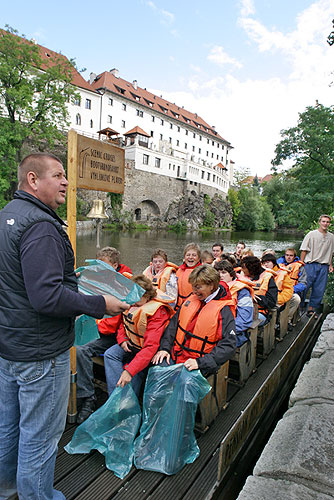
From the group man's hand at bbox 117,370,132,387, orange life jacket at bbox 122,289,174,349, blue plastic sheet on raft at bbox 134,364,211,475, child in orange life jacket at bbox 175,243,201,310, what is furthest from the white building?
blue plastic sheet on raft at bbox 134,364,211,475

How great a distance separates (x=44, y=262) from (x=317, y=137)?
1678 cm

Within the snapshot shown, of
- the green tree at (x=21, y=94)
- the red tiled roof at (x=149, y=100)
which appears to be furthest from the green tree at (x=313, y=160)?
the red tiled roof at (x=149, y=100)

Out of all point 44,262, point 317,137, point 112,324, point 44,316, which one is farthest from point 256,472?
point 317,137

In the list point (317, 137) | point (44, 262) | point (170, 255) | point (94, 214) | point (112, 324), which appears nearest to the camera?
point (44, 262)

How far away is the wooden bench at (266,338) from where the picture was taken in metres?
3.92

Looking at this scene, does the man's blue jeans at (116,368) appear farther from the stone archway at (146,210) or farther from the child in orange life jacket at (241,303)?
the stone archway at (146,210)

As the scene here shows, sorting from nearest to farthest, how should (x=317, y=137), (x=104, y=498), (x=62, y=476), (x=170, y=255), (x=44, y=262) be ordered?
(x=44, y=262)
(x=104, y=498)
(x=62, y=476)
(x=317, y=137)
(x=170, y=255)

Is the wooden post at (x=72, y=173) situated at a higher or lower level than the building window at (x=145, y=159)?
lower

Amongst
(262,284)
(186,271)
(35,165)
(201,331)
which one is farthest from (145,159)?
(35,165)

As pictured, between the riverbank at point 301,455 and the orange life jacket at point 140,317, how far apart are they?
1.21 metres

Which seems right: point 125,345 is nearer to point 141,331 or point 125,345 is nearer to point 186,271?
point 141,331

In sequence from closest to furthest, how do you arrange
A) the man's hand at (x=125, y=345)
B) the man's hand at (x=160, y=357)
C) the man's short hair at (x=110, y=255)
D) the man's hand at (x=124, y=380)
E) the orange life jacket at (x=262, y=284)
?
the man's hand at (x=124, y=380), the man's hand at (x=160, y=357), the man's hand at (x=125, y=345), the man's short hair at (x=110, y=255), the orange life jacket at (x=262, y=284)

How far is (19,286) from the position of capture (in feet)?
4.80

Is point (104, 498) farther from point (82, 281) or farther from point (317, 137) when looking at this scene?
point (317, 137)
